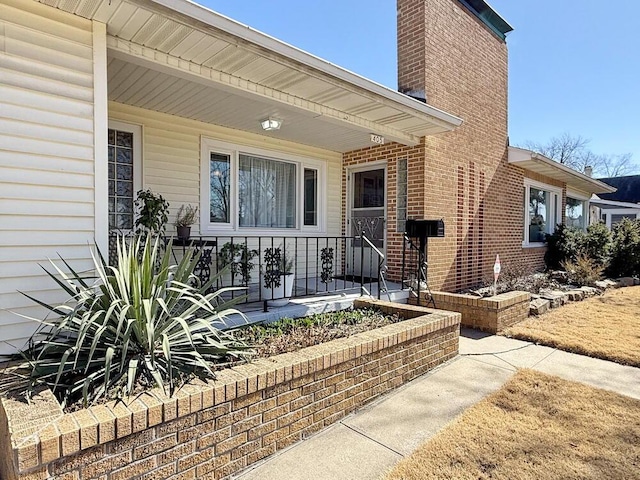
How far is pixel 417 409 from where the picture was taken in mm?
3049

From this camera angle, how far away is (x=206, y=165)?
18.6 ft

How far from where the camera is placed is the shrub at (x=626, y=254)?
402 inches

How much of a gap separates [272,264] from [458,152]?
14.1ft

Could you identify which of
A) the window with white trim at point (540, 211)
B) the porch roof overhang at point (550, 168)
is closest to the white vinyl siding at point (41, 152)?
the porch roof overhang at point (550, 168)

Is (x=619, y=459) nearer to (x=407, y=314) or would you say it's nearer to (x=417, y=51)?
(x=407, y=314)

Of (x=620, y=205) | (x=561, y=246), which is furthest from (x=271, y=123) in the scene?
(x=620, y=205)

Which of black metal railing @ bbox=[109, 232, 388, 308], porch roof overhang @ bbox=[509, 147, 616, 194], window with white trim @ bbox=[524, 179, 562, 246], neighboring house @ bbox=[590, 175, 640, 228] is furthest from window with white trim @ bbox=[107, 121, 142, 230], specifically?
neighboring house @ bbox=[590, 175, 640, 228]

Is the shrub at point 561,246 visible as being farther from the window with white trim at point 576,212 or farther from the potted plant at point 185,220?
the potted plant at point 185,220

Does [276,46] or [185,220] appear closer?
[276,46]

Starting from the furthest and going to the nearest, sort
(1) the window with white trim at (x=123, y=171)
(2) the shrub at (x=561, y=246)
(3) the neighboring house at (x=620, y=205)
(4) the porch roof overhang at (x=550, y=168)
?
(3) the neighboring house at (x=620, y=205) → (2) the shrub at (x=561, y=246) → (4) the porch roof overhang at (x=550, y=168) → (1) the window with white trim at (x=123, y=171)

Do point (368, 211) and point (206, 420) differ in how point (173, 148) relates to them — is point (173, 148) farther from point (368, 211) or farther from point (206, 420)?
point (206, 420)

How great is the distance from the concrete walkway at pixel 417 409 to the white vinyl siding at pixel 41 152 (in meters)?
2.15

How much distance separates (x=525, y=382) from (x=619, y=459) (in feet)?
3.97

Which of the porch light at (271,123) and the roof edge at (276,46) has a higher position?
the roof edge at (276,46)
